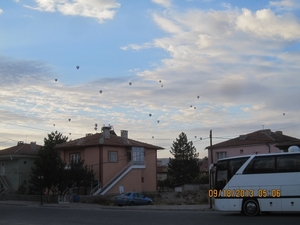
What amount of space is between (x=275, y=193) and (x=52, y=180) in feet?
103

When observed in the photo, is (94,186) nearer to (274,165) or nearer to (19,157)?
(19,157)

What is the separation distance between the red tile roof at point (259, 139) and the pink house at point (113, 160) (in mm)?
10974

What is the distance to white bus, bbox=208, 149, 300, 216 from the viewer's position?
22.0 metres

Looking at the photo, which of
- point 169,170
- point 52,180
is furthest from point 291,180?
point 169,170

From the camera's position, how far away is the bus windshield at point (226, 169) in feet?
77.4

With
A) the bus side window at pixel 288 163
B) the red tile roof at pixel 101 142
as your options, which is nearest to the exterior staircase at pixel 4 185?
the red tile roof at pixel 101 142

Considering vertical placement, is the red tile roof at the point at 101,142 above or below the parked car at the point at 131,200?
above

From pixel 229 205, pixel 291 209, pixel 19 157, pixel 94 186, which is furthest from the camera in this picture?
pixel 19 157

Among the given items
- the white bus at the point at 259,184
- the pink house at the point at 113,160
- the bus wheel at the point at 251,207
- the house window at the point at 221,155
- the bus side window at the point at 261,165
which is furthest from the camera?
the house window at the point at 221,155

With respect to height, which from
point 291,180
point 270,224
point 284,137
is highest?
point 284,137

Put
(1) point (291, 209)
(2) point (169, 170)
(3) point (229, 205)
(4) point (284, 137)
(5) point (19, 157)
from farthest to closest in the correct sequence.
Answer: (2) point (169, 170)
(5) point (19, 157)
(4) point (284, 137)
(3) point (229, 205)
(1) point (291, 209)

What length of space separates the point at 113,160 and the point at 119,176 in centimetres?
262

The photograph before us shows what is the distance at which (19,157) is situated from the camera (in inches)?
2415
